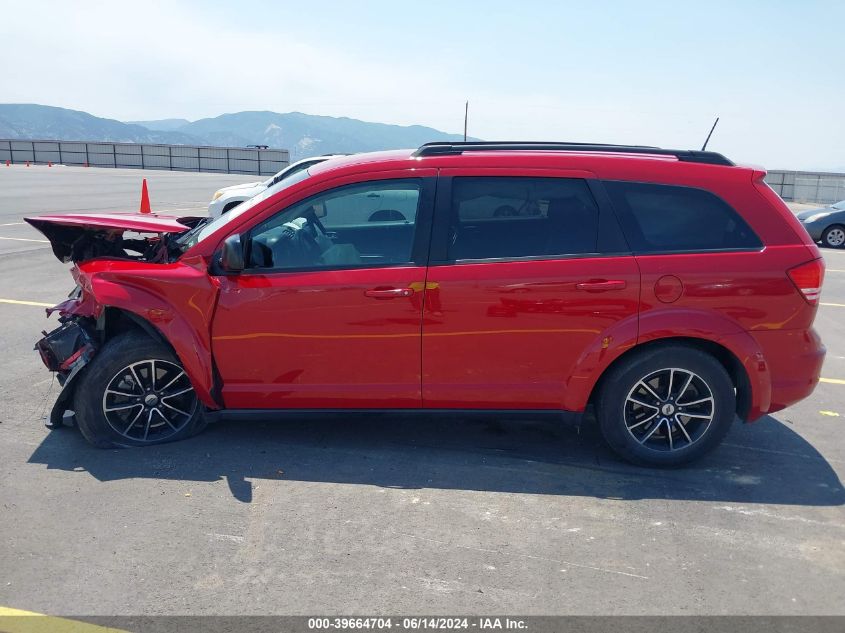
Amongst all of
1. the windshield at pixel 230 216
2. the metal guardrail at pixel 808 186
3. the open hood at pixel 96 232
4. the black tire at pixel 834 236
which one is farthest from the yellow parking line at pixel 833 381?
the metal guardrail at pixel 808 186

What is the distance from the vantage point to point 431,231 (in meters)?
4.27

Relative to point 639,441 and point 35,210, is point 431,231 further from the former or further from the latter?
point 35,210

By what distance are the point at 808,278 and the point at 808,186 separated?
29.9 m

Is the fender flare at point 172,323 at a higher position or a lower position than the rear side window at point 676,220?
lower

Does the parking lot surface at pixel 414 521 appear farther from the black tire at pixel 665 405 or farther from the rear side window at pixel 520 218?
the rear side window at pixel 520 218

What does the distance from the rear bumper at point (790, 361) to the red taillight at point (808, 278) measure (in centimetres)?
22

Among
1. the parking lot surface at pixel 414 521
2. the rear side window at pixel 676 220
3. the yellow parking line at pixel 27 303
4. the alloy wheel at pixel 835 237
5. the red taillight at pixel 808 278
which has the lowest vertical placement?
the parking lot surface at pixel 414 521

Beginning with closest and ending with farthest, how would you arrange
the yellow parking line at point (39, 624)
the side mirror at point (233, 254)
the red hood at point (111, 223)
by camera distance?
the yellow parking line at point (39, 624), the side mirror at point (233, 254), the red hood at point (111, 223)

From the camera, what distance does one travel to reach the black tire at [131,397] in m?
4.43

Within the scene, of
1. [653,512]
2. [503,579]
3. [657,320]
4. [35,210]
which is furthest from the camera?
[35,210]

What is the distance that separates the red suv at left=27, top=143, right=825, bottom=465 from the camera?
4219mm

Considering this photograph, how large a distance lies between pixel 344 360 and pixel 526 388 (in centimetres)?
110

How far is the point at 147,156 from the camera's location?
4244cm

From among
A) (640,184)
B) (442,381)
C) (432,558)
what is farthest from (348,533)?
(640,184)
